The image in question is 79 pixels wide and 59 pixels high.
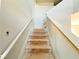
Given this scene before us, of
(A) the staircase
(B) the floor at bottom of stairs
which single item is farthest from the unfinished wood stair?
(B) the floor at bottom of stairs

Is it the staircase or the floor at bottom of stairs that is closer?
the floor at bottom of stairs

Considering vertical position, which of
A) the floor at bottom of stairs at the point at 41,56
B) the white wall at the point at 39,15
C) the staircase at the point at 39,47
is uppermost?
the white wall at the point at 39,15

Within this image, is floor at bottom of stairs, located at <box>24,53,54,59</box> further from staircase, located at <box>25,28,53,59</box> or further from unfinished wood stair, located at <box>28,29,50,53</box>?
unfinished wood stair, located at <box>28,29,50,53</box>

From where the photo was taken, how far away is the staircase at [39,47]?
4283 mm

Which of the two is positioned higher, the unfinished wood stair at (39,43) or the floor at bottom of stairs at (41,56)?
the unfinished wood stair at (39,43)

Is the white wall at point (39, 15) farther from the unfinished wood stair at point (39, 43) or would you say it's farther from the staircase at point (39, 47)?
the staircase at point (39, 47)

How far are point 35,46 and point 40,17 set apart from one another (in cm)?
307

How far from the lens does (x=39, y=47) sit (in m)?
4.67

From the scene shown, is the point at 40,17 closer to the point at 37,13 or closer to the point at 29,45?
the point at 37,13

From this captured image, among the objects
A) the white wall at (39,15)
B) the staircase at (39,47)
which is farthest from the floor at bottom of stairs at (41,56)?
the white wall at (39,15)

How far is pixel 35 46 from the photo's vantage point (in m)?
4.79

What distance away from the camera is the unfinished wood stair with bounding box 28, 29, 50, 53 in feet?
15.0

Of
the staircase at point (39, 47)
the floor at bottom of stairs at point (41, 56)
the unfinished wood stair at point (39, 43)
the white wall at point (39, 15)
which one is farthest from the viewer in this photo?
the white wall at point (39, 15)

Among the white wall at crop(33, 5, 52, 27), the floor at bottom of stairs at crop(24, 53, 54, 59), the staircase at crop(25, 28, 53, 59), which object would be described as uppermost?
the white wall at crop(33, 5, 52, 27)
